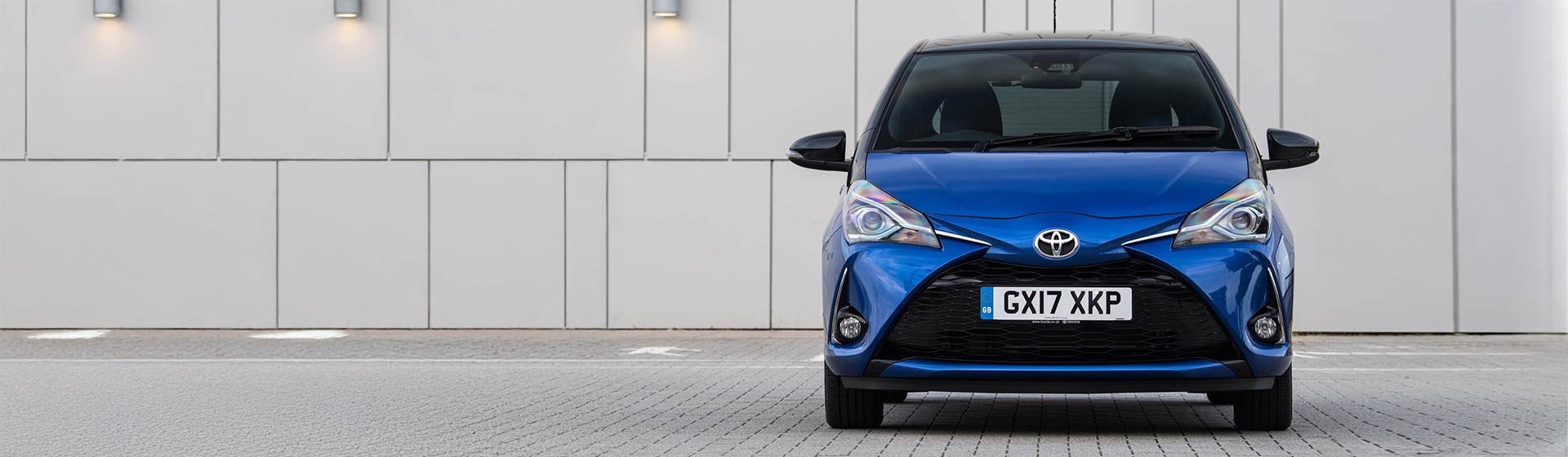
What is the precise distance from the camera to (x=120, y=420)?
7852mm

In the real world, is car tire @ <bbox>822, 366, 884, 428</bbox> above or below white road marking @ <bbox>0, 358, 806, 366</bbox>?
above

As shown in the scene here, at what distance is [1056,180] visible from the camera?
6.64 meters

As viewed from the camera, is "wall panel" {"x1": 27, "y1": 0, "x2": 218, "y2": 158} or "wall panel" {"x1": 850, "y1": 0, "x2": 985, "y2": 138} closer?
"wall panel" {"x1": 850, "y1": 0, "x2": 985, "y2": 138}

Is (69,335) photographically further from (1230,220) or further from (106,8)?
(1230,220)

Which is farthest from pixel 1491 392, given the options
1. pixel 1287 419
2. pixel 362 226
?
pixel 362 226

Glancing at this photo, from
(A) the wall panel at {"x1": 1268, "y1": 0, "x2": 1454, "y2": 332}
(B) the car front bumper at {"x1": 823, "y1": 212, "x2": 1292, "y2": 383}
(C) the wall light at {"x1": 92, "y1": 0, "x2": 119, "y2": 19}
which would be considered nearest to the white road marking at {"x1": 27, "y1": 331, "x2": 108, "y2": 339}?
(C) the wall light at {"x1": 92, "y1": 0, "x2": 119, "y2": 19}

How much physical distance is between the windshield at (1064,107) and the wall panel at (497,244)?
9501 mm

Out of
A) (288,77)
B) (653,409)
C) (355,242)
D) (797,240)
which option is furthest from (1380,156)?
(653,409)

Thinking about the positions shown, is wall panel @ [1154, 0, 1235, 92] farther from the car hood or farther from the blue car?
the car hood

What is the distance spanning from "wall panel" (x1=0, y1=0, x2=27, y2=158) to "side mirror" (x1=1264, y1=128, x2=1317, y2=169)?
1321 centimetres

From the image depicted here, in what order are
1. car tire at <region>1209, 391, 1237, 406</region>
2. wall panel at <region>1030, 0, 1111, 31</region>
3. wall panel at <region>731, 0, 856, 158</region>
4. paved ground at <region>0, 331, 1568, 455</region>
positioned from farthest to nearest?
wall panel at <region>731, 0, 856, 158</region>, wall panel at <region>1030, 0, 1111, 31</region>, car tire at <region>1209, 391, 1237, 406</region>, paved ground at <region>0, 331, 1568, 455</region>

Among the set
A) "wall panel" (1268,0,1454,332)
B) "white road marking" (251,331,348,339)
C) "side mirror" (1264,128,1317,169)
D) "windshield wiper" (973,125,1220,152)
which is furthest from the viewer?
"wall panel" (1268,0,1454,332)

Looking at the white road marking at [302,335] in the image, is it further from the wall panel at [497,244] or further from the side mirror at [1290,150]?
the side mirror at [1290,150]

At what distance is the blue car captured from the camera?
6.35 m
